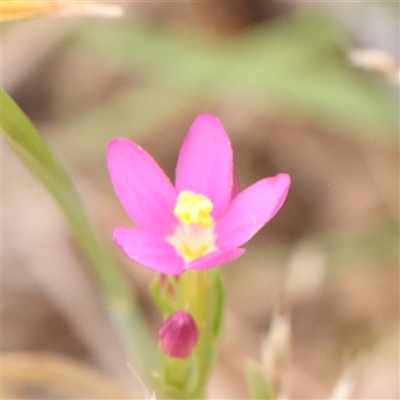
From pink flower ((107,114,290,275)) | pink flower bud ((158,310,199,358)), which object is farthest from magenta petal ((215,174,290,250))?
pink flower bud ((158,310,199,358))

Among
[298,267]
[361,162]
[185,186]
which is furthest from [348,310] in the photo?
[185,186]

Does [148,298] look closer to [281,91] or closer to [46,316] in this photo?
[46,316]

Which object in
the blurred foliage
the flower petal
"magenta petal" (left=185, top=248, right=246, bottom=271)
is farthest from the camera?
the blurred foliage

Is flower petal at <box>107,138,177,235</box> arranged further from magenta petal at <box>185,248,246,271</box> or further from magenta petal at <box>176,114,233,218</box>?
magenta petal at <box>185,248,246,271</box>

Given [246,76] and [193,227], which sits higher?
[246,76]

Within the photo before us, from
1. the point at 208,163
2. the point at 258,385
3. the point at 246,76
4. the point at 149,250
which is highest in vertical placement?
the point at 246,76

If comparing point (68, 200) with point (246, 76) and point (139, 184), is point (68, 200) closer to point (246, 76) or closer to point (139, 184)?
point (139, 184)

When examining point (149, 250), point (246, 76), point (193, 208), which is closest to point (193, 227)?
point (193, 208)

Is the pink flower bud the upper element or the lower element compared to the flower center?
lower

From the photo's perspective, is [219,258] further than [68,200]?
No
